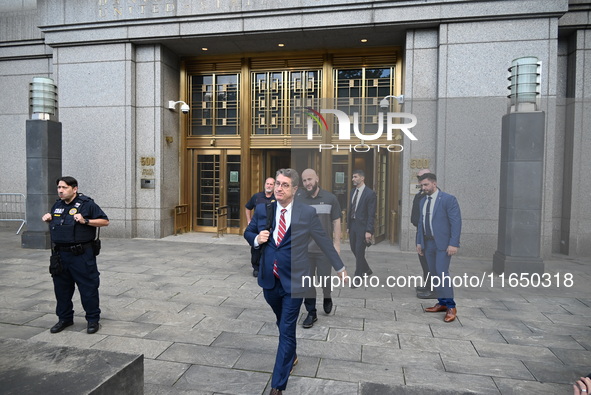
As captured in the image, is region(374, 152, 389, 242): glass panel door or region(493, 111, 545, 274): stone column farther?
region(493, 111, 545, 274): stone column

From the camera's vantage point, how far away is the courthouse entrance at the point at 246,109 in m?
10.8

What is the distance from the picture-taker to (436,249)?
5059 mm

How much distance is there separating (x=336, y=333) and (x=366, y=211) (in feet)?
5.46

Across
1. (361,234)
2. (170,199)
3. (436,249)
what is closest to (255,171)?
(170,199)

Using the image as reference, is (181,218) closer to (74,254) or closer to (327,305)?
(74,254)

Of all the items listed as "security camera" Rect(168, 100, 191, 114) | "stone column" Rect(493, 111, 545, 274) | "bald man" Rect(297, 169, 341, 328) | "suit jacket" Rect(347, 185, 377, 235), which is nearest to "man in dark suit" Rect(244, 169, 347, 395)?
"bald man" Rect(297, 169, 341, 328)

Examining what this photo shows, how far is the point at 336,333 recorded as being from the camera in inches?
173

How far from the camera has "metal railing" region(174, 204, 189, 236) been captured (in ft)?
37.3

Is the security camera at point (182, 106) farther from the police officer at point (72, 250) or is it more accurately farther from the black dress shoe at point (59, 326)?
the black dress shoe at point (59, 326)

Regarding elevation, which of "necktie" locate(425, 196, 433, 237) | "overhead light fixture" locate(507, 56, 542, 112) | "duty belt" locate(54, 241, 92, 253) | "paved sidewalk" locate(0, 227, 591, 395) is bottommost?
"paved sidewalk" locate(0, 227, 591, 395)

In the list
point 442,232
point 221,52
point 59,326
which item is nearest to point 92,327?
point 59,326

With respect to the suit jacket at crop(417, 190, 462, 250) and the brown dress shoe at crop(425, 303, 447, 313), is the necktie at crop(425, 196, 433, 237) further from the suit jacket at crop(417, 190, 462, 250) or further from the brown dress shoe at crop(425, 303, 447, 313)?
the brown dress shoe at crop(425, 303, 447, 313)

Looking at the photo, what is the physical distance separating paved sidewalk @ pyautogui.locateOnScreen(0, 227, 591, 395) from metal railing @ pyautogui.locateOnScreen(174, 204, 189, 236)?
Result: 412 cm

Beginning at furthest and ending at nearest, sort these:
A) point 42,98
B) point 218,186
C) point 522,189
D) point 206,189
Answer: point 206,189
point 218,186
point 42,98
point 522,189
